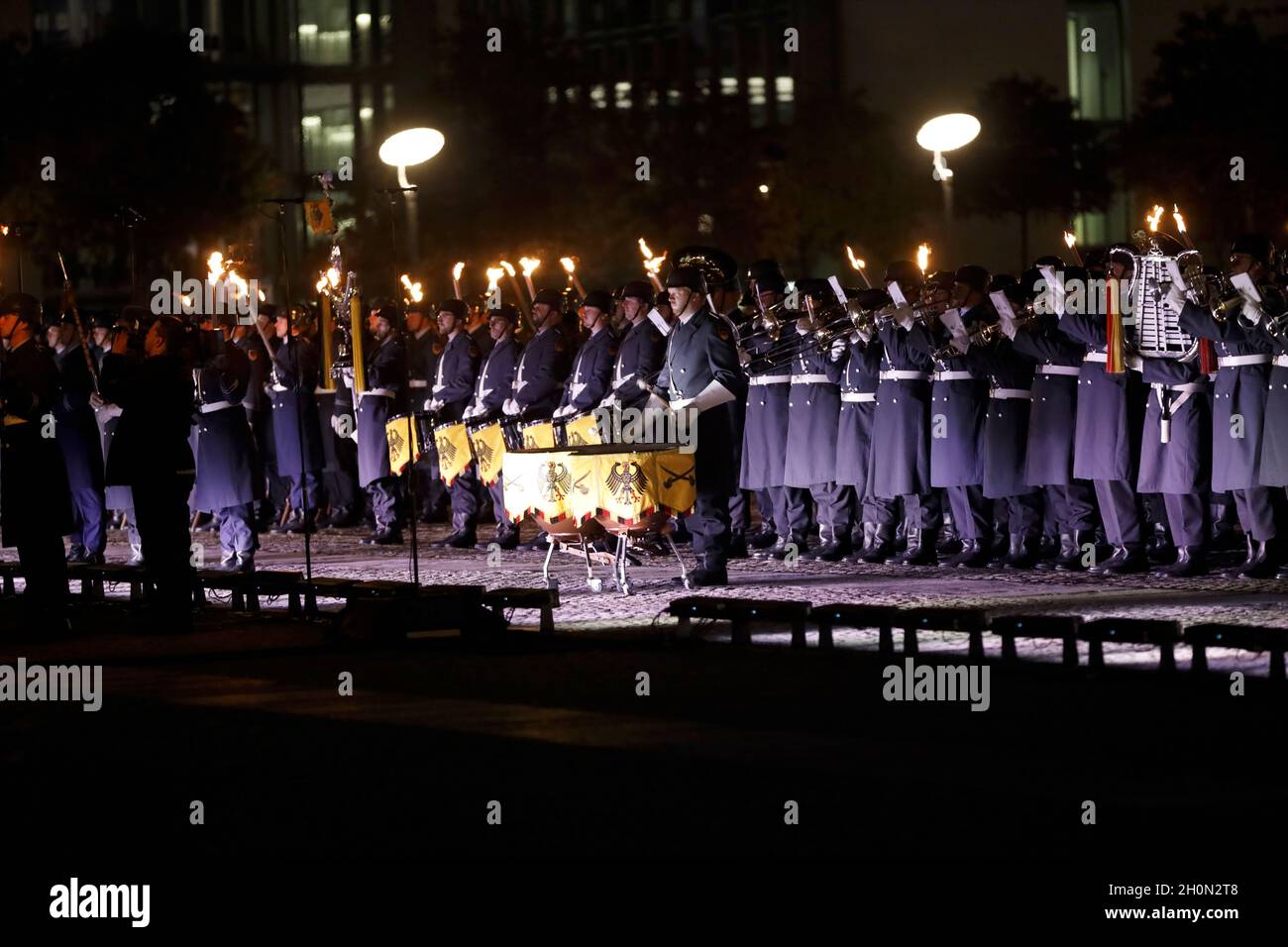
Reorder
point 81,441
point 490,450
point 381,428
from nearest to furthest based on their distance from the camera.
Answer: point 490,450, point 81,441, point 381,428

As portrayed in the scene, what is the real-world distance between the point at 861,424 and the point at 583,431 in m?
2.21

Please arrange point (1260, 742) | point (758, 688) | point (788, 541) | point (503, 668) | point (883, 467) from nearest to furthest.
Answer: point (1260, 742) → point (758, 688) → point (503, 668) → point (883, 467) → point (788, 541)

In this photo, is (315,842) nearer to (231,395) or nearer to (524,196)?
(231,395)

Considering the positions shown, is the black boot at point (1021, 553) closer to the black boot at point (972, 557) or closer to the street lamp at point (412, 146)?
the black boot at point (972, 557)

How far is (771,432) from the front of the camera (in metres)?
18.5

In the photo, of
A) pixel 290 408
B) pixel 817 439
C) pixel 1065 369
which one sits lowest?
pixel 817 439

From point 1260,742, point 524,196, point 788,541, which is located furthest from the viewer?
point 524,196

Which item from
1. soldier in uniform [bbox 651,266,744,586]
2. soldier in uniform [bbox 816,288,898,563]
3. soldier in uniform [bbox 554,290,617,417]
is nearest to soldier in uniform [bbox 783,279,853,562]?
soldier in uniform [bbox 816,288,898,563]

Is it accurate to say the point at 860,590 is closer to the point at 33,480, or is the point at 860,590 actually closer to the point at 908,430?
the point at 908,430

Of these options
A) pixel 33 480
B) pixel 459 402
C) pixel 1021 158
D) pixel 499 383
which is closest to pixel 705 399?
pixel 33 480

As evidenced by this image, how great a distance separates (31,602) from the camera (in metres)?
14.6

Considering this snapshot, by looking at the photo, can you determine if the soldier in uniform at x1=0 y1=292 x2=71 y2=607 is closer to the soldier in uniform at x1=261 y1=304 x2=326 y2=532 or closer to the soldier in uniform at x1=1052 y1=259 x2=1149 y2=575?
the soldier in uniform at x1=261 y1=304 x2=326 y2=532
